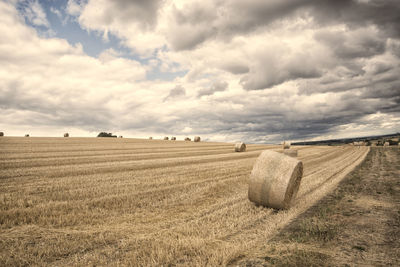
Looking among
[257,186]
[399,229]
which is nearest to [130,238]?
[257,186]

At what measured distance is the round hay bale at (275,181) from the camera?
22.6 ft

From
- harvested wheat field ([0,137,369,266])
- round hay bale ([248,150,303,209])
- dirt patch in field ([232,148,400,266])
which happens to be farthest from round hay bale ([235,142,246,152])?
round hay bale ([248,150,303,209])

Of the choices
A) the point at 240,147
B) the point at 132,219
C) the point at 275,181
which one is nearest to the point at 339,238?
the point at 275,181

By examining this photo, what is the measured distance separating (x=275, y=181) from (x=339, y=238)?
2548mm

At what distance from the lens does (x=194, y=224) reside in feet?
18.1

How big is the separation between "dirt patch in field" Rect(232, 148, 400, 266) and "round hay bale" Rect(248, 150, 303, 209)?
0.76 meters

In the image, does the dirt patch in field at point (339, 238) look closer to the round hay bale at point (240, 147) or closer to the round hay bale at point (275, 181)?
the round hay bale at point (275, 181)

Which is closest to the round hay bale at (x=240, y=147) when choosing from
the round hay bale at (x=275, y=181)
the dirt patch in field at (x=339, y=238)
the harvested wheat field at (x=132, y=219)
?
the harvested wheat field at (x=132, y=219)

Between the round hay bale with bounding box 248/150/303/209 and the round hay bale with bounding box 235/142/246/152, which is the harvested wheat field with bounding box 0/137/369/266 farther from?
the round hay bale with bounding box 235/142/246/152

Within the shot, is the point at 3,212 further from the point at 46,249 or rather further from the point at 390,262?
the point at 390,262

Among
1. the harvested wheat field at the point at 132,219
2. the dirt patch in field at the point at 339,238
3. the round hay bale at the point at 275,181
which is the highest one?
the round hay bale at the point at 275,181

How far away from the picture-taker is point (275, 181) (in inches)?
281

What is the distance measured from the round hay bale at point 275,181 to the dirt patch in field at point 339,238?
→ 76 centimetres

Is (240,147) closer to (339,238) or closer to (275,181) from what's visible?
(275,181)
